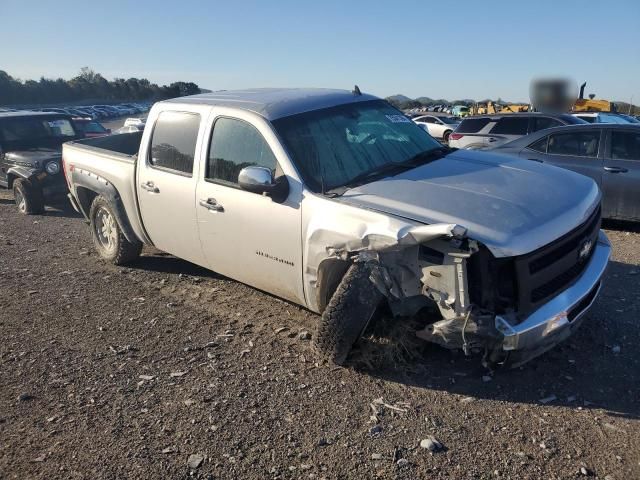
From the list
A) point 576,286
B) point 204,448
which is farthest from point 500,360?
point 204,448

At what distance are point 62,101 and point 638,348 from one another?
8677 centimetres

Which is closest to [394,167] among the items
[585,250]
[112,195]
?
[585,250]

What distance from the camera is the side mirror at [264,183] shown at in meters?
3.83

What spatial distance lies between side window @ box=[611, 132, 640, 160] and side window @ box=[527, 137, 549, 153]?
36.2 inches

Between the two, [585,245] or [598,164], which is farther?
[598,164]

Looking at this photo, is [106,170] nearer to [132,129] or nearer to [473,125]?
[132,129]

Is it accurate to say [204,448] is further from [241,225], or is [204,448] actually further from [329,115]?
[329,115]

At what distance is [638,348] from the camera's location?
12.9ft

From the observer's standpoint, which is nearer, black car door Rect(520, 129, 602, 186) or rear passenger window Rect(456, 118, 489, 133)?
black car door Rect(520, 129, 602, 186)

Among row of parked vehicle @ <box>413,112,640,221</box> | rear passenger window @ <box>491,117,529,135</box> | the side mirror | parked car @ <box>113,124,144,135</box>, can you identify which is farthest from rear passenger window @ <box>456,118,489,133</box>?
the side mirror

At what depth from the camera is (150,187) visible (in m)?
5.18

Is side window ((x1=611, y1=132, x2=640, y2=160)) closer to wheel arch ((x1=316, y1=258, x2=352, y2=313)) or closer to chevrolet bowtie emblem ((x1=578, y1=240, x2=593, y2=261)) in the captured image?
chevrolet bowtie emblem ((x1=578, y1=240, x2=593, y2=261))

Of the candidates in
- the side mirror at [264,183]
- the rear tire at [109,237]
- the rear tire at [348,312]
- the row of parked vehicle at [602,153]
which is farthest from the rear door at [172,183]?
the row of parked vehicle at [602,153]

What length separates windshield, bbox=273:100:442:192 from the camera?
405 cm
